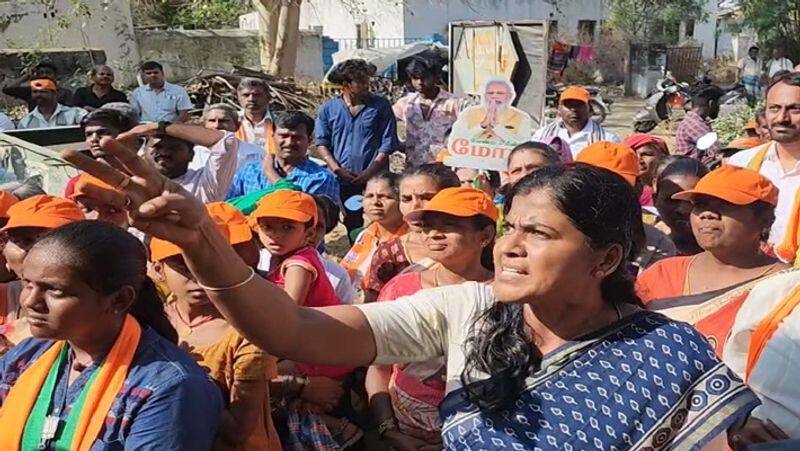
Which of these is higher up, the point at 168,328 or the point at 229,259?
the point at 229,259

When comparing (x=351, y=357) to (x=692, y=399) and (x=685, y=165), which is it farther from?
(x=685, y=165)

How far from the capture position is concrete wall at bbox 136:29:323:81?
15992 millimetres

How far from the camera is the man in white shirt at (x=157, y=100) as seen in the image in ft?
26.1

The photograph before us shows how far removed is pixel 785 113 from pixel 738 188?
124 cm

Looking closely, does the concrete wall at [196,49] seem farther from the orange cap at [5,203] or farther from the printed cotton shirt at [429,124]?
the orange cap at [5,203]

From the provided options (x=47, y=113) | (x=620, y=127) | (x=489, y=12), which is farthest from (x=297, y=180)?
(x=489, y=12)

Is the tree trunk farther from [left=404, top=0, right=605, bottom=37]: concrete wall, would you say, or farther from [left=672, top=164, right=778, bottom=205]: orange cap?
[left=672, top=164, right=778, bottom=205]: orange cap

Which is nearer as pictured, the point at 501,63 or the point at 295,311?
the point at 295,311

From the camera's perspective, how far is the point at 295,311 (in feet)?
5.21

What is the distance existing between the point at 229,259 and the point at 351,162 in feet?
15.3

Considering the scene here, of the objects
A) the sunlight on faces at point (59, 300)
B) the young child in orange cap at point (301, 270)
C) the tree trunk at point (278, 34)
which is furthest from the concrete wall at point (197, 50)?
the sunlight on faces at point (59, 300)

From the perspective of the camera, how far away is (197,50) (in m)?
16.6

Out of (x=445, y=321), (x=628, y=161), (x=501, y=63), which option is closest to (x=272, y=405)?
(x=445, y=321)

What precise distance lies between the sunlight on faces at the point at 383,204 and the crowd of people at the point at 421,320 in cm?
46
